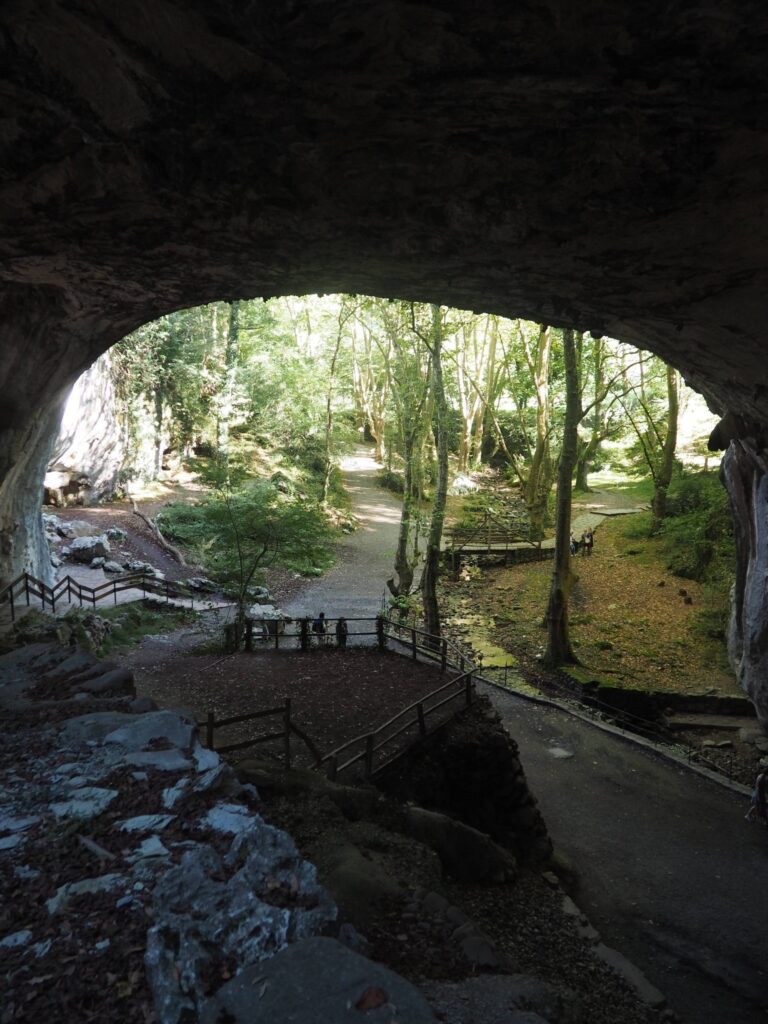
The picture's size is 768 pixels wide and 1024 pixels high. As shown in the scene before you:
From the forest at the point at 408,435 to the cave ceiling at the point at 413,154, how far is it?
870cm

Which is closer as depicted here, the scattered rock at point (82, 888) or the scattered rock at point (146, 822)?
the scattered rock at point (82, 888)

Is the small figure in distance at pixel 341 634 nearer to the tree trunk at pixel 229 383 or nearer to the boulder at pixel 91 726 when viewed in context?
the boulder at pixel 91 726

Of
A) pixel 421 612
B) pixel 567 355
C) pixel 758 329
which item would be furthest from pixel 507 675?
pixel 758 329

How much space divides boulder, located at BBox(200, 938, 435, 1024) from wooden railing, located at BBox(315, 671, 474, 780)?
4447mm

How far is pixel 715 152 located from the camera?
16.1 feet

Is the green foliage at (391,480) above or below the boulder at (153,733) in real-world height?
above

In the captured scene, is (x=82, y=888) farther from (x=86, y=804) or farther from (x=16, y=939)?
(x=86, y=804)

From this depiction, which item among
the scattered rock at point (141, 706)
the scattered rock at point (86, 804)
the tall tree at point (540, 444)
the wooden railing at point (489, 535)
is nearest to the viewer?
the scattered rock at point (86, 804)

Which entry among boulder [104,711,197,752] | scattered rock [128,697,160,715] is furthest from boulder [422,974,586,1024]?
scattered rock [128,697,160,715]

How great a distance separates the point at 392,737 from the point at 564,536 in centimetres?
923

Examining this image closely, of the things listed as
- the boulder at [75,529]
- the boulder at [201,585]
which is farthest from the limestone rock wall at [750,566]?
the boulder at [75,529]

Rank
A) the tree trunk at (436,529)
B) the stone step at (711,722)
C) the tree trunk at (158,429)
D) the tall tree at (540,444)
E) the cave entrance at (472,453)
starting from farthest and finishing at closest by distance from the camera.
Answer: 1. the tree trunk at (158,429)
2. the tall tree at (540,444)
3. the cave entrance at (472,453)
4. the tree trunk at (436,529)
5. the stone step at (711,722)

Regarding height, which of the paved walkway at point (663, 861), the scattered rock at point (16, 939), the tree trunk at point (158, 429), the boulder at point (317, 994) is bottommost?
the paved walkway at point (663, 861)

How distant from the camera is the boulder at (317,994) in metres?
2.68
